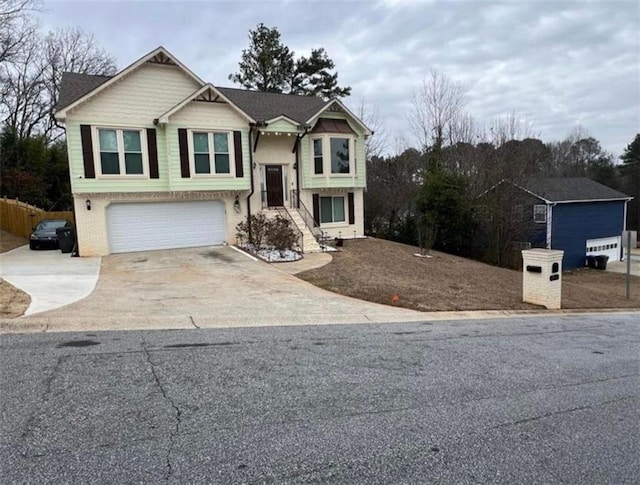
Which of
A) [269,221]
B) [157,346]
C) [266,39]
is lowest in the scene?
[157,346]

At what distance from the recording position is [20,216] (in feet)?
78.0

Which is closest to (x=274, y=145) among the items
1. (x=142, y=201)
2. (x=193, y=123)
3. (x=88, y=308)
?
(x=193, y=123)

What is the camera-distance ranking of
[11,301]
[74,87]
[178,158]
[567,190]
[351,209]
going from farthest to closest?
[567,190] < [351,209] < [178,158] < [74,87] < [11,301]

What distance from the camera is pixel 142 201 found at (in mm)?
17047

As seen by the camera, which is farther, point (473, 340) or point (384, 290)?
point (384, 290)

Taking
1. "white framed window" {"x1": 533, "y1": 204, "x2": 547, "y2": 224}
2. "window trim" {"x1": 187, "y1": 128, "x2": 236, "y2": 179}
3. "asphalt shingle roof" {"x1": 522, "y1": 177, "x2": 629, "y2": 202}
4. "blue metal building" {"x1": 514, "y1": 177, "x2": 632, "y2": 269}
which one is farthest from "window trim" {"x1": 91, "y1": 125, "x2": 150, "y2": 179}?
"white framed window" {"x1": 533, "y1": 204, "x2": 547, "y2": 224}

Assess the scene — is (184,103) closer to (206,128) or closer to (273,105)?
(206,128)

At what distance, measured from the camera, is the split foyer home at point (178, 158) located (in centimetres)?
1598

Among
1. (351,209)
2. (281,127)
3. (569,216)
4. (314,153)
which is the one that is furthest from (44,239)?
(569,216)

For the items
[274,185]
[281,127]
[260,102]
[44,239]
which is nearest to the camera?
[44,239]

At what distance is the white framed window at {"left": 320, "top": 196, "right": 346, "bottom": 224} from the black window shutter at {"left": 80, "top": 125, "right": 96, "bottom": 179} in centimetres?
1015

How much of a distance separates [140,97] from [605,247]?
1268 inches

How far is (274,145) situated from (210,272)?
8.95 meters

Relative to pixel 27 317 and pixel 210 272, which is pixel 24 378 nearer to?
pixel 27 317
